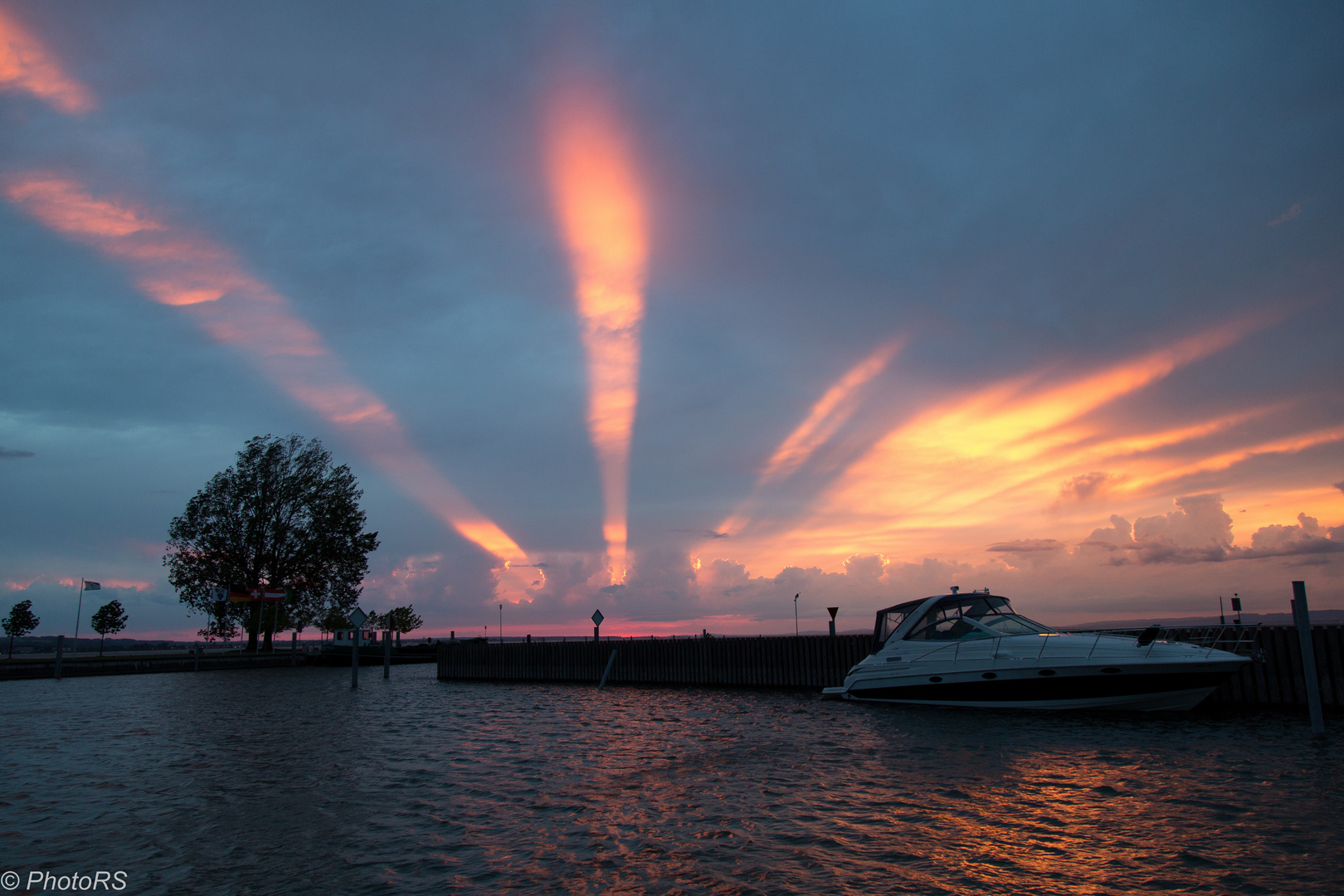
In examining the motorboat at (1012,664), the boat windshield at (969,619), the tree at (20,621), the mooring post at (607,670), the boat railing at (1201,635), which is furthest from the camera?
the tree at (20,621)

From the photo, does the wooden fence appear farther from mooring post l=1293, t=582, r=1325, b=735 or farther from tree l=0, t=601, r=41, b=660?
tree l=0, t=601, r=41, b=660

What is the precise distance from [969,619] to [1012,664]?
7.50 ft

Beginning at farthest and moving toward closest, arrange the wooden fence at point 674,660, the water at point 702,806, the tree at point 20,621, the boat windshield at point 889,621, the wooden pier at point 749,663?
1. the tree at point 20,621
2. the wooden fence at point 674,660
3. the boat windshield at point 889,621
4. the wooden pier at point 749,663
5. the water at point 702,806

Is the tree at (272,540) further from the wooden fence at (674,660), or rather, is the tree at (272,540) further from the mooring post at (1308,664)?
the mooring post at (1308,664)

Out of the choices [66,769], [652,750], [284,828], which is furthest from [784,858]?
[66,769]

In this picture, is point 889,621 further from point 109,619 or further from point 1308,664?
point 109,619

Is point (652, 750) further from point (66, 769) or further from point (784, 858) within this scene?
point (66, 769)

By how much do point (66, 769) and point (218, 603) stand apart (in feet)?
157

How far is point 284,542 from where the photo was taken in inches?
2414

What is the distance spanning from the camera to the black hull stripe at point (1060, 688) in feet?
60.7

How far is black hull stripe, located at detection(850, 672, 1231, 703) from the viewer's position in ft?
60.7

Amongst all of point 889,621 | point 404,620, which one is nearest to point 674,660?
point 889,621

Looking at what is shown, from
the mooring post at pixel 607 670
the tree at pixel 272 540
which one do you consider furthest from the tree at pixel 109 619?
the mooring post at pixel 607 670

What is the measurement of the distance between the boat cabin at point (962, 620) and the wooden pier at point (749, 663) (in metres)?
5.34
